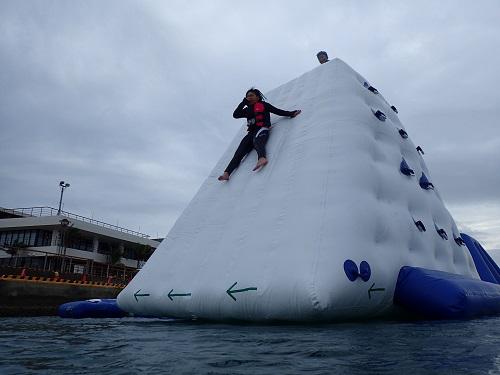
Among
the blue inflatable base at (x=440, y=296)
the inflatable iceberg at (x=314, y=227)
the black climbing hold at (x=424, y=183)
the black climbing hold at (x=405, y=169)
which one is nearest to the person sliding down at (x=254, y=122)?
the inflatable iceberg at (x=314, y=227)

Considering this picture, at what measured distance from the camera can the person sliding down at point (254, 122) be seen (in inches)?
211

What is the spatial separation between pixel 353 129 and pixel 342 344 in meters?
2.82

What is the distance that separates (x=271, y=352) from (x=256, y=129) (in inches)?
147

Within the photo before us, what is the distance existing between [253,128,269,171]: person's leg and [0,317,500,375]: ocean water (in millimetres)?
2384

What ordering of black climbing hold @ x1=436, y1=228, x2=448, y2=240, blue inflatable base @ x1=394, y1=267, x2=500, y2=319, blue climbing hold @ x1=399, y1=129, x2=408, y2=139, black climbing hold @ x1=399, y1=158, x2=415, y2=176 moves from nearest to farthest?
blue inflatable base @ x1=394, y1=267, x2=500, y2=319 → black climbing hold @ x1=399, y1=158, x2=415, y2=176 → black climbing hold @ x1=436, y1=228, x2=448, y2=240 → blue climbing hold @ x1=399, y1=129, x2=408, y2=139

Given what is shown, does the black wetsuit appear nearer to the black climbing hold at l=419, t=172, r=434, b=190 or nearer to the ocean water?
the black climbing hold at l=419, t=172, r=434, b=190

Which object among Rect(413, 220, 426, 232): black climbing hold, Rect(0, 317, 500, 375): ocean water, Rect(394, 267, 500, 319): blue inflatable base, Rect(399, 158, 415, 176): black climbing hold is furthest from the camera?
Rect(399, 158, 415, 176): black climbing hold

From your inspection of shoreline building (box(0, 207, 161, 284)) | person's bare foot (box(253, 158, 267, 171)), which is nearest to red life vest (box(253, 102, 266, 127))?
person's bare foot (box(253, 158, 267, 171))

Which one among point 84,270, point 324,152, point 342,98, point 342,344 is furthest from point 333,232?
point 84,270

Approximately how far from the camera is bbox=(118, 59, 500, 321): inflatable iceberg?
3430mm

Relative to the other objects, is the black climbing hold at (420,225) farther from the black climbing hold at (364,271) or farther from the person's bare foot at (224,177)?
the person's bare foot at (224,177)

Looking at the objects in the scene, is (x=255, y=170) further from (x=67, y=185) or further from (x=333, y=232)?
(x=67, y=185)

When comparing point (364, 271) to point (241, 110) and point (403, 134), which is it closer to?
point (403, 134)

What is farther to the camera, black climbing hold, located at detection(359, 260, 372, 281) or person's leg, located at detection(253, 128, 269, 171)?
person's leg, located at detection(253, 128, 269, 171)
